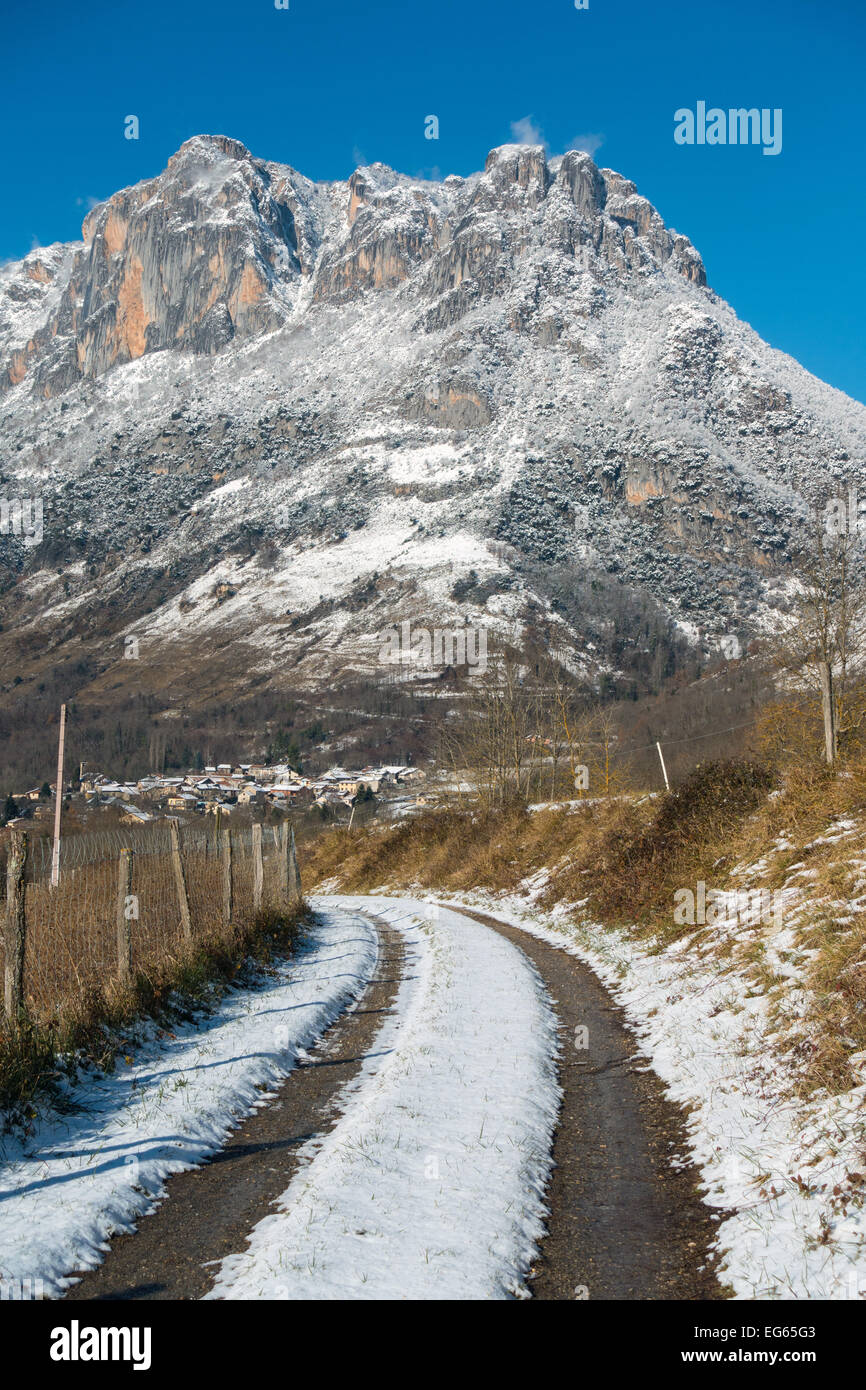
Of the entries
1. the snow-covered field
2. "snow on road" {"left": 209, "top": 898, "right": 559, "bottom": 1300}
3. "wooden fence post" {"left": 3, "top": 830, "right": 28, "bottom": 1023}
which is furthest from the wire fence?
the snow-covered field

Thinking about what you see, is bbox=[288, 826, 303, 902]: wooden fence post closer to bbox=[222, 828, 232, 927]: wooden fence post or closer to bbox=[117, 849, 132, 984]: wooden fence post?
bbox=[222, 828, 232, 927]: wooden fence post

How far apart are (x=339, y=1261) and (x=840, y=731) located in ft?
61.8

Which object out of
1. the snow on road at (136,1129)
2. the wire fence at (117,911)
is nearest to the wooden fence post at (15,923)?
the wire fence at (117,911)

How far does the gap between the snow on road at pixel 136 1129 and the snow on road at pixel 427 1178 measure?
3.92 ft

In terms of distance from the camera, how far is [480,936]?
846 inches

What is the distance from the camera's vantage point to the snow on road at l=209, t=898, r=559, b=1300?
5.56 metres

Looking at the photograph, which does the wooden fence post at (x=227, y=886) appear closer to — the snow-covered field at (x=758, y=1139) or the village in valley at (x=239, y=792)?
the snow-covered field at (x=758, y=1139)

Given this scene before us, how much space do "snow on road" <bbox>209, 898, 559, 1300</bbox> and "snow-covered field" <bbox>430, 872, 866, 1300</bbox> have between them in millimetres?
1407

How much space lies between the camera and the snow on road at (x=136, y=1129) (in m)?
6.25

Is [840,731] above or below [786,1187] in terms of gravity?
above

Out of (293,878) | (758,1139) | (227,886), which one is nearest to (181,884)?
(227,886)

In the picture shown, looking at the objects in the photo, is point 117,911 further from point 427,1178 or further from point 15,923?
point 427,1178
